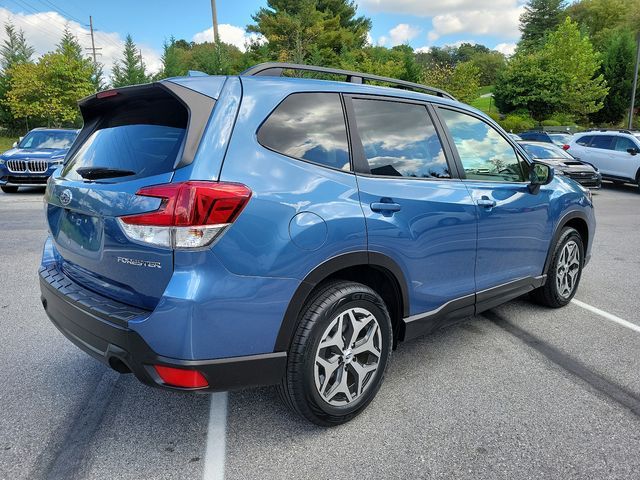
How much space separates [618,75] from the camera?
43.2m

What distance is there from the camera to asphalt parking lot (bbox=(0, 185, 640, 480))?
236 cm

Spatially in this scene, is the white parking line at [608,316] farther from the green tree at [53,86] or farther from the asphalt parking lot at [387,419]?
the green tree at [53,86]

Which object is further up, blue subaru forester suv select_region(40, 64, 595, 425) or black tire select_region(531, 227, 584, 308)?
blue subaru forester suv select_region(40, 64, 595, 425)

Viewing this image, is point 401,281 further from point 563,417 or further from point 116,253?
point 116,253

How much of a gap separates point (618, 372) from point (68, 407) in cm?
352

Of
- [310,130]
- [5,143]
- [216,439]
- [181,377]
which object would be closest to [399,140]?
[310,130]

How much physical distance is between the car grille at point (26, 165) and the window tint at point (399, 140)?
39.5 feet

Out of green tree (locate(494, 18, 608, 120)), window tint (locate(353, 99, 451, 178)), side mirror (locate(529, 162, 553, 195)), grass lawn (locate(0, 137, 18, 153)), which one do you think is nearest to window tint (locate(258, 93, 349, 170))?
window tint (locate(353, 99, 451, 178))

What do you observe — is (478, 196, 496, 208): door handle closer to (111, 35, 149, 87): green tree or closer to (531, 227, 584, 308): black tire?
(531, 227, 584, 308): black tire

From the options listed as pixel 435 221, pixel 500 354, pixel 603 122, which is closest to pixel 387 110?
pixel 435 221

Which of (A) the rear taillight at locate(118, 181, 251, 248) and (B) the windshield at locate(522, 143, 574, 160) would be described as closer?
(A) the rear taillight at locate(118, 181, 251, 248)

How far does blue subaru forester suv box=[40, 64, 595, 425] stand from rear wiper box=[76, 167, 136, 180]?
11mm

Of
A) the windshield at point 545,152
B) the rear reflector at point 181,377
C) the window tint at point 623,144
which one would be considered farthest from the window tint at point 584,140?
the rear reflector at point 181,377

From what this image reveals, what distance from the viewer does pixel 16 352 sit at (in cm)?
358
